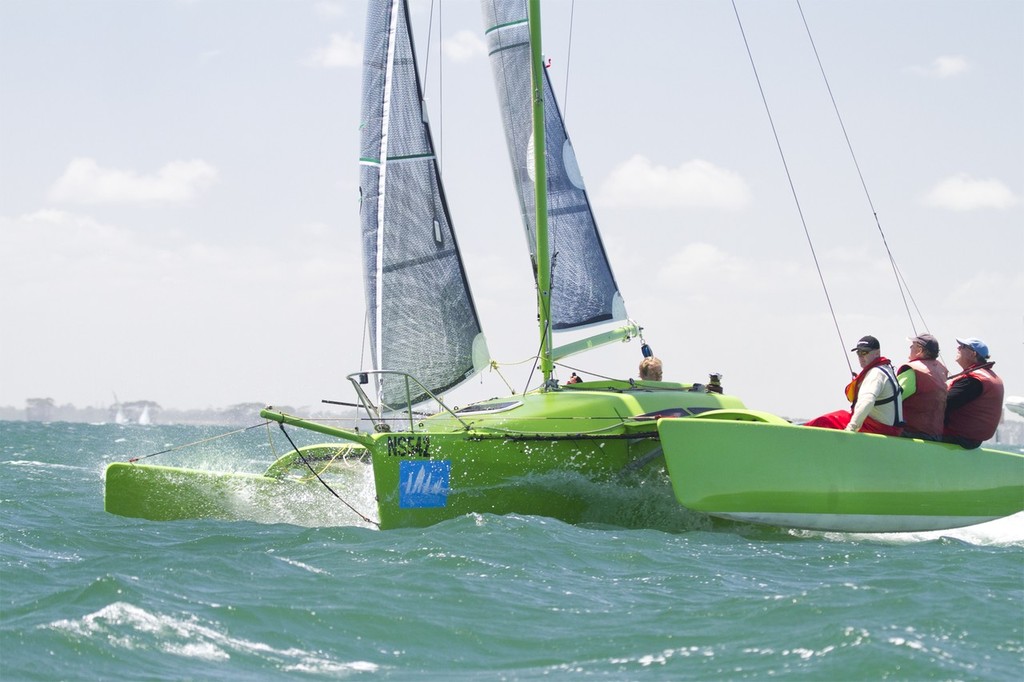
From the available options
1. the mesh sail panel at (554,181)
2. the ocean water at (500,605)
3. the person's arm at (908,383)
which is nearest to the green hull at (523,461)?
the ocean water at (500,605)

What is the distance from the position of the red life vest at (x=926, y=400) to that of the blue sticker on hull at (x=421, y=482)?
2.86m

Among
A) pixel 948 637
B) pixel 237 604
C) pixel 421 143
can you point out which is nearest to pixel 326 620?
pixel 237 604

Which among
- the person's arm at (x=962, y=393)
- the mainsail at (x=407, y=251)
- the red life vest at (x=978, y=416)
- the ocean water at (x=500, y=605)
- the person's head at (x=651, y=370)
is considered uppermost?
the mainsail at (x=407, y=251)

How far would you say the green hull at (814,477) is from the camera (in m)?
7.09

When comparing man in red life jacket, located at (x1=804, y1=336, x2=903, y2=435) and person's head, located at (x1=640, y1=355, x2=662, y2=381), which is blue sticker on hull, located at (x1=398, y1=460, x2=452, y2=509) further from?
man in red life jacket, located at (x1=804, y1=336, x2=903, y2=435)

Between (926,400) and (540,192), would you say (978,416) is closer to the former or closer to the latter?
(926,400)

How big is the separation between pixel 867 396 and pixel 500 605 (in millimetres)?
3205

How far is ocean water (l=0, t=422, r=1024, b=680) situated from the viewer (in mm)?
4301

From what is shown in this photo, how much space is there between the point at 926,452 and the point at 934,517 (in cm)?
40

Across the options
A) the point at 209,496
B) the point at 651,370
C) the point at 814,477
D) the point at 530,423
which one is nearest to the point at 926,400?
the point at 814,477

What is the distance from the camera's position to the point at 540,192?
9195mm

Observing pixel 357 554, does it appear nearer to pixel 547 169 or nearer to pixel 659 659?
pixel 659 659

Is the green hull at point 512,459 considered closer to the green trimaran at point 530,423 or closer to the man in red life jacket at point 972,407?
the green trimaran at point 530,423

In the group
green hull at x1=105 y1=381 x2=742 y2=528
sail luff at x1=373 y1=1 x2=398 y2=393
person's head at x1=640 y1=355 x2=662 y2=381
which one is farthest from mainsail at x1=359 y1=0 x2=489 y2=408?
person's head at x1=640 y1=355 x2=662 y2=381
